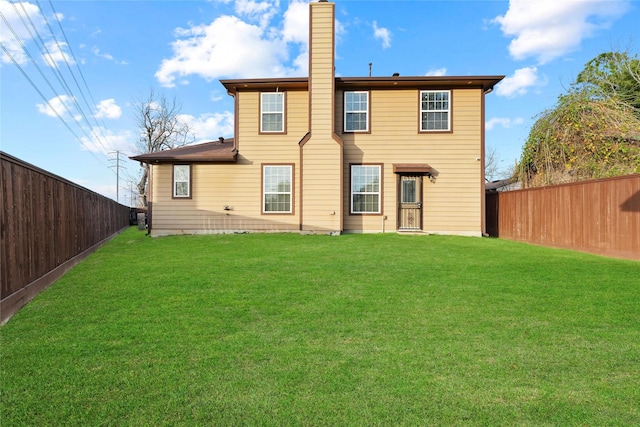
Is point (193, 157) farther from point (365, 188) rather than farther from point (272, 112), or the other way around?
point (365, 188)

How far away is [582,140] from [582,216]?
3834mm

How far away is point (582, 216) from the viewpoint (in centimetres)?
897

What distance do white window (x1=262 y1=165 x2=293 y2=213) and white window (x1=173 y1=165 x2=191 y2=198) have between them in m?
2.78

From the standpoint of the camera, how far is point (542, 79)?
560 inches

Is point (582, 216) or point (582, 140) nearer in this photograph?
point (582, 216)

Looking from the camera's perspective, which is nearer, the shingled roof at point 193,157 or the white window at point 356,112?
the shingled roof at point 193,157

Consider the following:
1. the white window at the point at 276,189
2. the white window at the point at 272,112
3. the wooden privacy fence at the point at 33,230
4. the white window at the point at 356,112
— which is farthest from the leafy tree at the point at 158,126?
the wooden privacy fence at the point at 33,230

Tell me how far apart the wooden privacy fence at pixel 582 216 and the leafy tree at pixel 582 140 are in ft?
5.32

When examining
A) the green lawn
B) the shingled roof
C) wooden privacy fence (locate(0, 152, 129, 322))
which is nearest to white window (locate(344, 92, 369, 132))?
the shingled roof

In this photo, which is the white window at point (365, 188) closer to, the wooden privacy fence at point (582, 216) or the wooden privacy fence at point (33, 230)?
the wooden privacy fence at point (582, 216)

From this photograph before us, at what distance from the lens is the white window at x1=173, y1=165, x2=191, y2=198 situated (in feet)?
42.7

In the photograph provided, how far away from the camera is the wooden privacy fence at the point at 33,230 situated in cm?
429

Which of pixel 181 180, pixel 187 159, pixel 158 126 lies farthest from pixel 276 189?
pixel 158 126

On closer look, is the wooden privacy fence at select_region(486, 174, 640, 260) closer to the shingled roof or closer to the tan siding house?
the tan siding house
